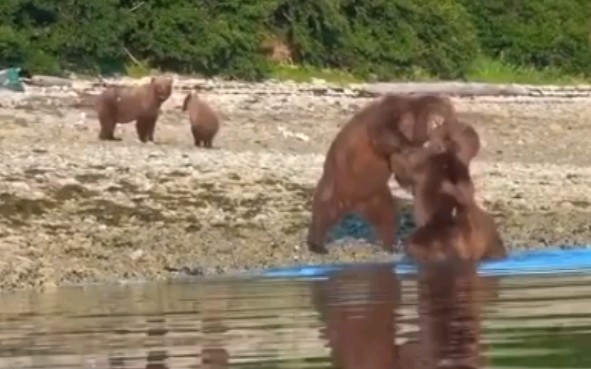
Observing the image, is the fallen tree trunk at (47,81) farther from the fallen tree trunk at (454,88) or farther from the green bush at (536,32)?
the green bush at (536,32)

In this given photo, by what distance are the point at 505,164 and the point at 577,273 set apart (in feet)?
23.8

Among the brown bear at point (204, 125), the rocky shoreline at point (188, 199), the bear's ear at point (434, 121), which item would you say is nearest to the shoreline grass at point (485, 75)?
the rocky shoreline at point (188, 199)

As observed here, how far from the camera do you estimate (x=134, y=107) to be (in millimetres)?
21094

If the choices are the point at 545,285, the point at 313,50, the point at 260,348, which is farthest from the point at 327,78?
the point at 260,348

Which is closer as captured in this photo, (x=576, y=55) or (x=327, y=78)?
(x=327, y=78)

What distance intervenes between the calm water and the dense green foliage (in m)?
16.2

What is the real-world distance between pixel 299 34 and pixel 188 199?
16399 millimetres

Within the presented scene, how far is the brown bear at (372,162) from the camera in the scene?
12.2 metres

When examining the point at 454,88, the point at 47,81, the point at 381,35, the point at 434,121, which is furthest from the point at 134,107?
the point at 381,35

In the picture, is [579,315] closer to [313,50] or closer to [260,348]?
[260,348]

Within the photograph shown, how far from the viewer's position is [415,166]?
11680 mm

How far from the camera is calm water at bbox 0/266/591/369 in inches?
270

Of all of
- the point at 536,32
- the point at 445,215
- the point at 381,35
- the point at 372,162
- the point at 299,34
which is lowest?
the point at 536,32

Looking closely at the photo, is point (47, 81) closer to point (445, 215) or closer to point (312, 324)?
point (445, 215)
